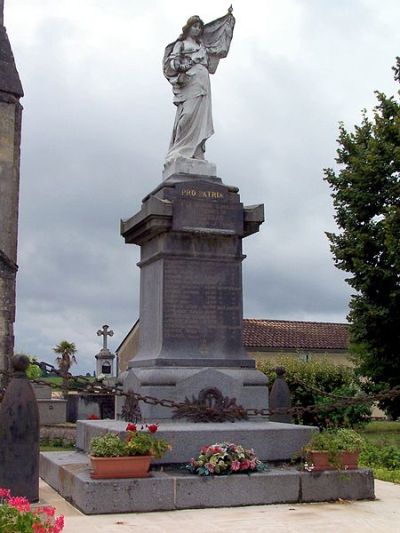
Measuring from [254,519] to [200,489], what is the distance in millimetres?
738

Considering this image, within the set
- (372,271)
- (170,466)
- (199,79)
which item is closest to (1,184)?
(372,271)

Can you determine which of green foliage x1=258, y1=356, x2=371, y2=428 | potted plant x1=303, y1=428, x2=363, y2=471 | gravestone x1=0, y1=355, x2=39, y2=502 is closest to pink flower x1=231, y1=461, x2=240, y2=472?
potted plant x1=303, y1=428, x2=363, y2=471

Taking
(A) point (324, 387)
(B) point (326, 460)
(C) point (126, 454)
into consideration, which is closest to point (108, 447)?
(C) point (126, 454)

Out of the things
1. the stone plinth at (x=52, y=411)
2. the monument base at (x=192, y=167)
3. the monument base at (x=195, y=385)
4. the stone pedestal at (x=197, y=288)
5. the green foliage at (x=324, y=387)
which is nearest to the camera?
the monument base at (x=195, y=385)

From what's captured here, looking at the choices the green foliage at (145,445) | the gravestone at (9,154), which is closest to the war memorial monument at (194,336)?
the green foliage at (145,445)

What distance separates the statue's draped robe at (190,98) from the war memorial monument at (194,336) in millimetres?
15

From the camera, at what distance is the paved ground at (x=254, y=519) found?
6.16 m

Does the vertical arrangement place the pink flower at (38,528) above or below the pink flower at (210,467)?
above

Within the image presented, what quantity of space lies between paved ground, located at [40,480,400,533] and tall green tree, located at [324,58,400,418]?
15221 mm

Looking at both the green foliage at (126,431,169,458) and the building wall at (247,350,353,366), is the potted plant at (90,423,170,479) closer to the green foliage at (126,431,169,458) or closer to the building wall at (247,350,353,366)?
the green foliage at (126,431,169,458)

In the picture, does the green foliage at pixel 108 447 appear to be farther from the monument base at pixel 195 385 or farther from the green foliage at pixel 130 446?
the monument base at pixel 195 385

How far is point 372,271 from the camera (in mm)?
21984

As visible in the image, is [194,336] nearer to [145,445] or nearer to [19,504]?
[145,445]

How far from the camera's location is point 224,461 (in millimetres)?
7340
